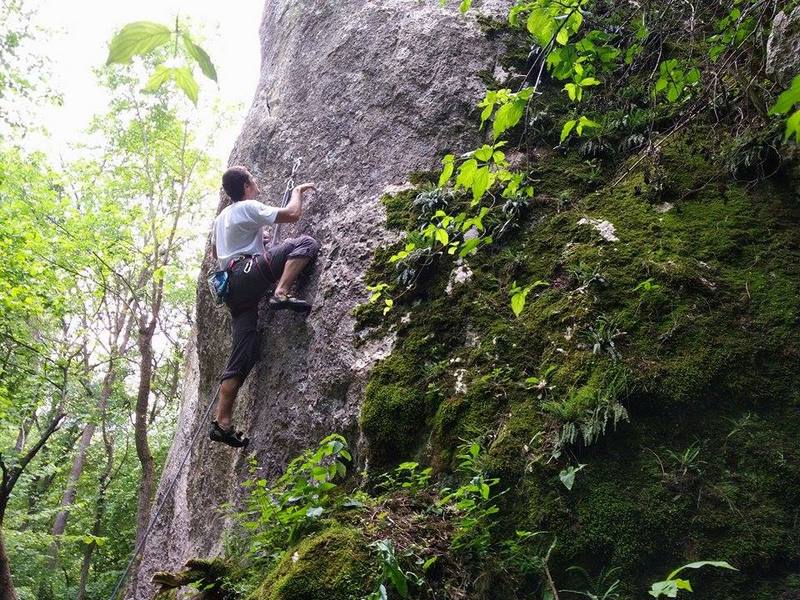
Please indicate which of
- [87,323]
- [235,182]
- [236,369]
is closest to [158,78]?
[236,369]

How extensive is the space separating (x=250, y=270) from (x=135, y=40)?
4654mm

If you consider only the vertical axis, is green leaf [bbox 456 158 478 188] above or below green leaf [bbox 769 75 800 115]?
above

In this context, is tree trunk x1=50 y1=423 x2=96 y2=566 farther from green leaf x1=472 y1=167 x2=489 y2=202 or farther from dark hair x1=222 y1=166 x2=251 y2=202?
green leaf x1=472 y1=167 x2=489 y2=202

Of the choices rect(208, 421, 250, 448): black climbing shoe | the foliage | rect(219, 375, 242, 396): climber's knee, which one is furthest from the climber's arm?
the foliage

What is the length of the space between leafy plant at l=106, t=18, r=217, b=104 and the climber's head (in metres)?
4.94

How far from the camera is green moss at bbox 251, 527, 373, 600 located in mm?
2637

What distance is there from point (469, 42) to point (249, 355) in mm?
4238

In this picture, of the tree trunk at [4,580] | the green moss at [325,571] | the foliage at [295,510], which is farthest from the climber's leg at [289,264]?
the tree trunk at [4,580]

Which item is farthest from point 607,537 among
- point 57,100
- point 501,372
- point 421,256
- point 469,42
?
point 57,100

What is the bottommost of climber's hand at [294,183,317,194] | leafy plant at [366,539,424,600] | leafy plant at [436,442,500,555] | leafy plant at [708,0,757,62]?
leafy plant at [366,539,424,600]

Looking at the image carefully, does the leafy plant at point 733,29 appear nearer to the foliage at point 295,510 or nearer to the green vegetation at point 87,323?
the foliage at point 295,510

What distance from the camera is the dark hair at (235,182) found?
5898mm

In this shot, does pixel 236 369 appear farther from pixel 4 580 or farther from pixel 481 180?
pixel 4 580

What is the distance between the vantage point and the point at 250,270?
549cm
